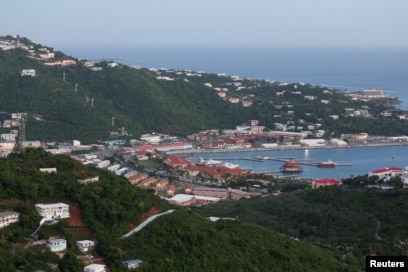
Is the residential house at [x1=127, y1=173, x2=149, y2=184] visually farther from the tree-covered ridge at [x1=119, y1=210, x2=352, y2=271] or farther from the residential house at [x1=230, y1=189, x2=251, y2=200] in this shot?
the tree-covered ridge at [x1=119, y1=210, x2=352, y2=271]

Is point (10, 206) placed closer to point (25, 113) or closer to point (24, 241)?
point (24, 241)

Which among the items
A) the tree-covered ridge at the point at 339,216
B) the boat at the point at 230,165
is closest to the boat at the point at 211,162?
the boat at the point at 230,165

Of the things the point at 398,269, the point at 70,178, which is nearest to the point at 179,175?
the point at 70,178

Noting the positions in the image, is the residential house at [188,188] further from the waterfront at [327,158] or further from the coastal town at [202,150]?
the waterfront at [327,158]

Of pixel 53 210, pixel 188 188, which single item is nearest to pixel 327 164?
pixel 188 188

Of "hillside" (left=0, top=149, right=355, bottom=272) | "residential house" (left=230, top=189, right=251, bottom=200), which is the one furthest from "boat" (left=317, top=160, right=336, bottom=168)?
"hillside" (left=0, top=149, right=355, bottom=272)

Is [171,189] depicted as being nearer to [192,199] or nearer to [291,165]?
[192,199]
